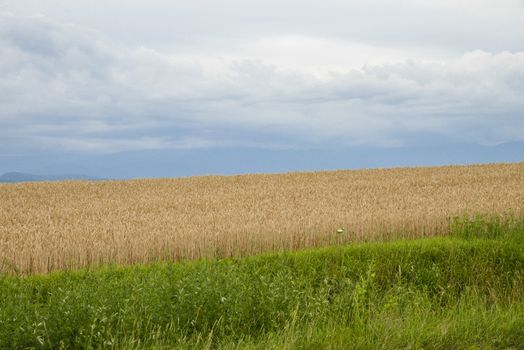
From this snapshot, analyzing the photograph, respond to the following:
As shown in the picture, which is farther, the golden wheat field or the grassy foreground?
the golden wheat field

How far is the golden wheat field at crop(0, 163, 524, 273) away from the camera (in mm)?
14555

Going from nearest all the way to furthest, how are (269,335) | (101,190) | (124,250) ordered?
(269,335)
(124,250)
(101,190)

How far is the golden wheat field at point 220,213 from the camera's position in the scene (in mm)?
14555

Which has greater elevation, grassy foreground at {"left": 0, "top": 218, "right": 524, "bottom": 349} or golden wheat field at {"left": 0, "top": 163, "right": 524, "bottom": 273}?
golden wheat field at {"left": 0, "top": 163, "right": 524, "bottom": 273}

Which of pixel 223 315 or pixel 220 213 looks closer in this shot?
pixel 223 315

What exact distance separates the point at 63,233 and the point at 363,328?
9740 millimetres

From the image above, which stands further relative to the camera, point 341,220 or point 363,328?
point 341,220

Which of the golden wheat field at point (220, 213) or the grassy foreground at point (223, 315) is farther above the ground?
the golden wheat field at point (220, 213)

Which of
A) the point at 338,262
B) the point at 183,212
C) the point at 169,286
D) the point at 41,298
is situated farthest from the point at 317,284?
the point at 183,212

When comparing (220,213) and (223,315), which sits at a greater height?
(220,213)

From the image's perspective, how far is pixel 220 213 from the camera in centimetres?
2016

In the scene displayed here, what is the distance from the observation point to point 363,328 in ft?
28.2

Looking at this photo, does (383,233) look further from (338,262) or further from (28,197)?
(28,197)

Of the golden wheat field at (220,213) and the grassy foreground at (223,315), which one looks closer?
the grassy foreground at (223,315)
